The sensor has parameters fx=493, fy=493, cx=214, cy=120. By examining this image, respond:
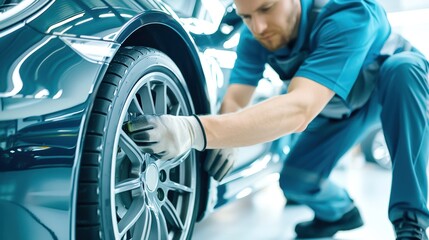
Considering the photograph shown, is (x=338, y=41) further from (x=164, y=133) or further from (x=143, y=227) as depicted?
(x=143, y=227)

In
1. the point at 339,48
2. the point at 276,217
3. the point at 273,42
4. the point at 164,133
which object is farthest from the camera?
the point at 276,217

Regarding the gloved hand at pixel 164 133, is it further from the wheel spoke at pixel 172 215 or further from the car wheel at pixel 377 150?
the car wheel at pixel 377 150

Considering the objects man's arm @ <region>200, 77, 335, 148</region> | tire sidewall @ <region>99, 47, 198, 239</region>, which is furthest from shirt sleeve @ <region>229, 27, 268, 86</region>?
tire sidewall @ <region>99, 47, 198, 239</region>

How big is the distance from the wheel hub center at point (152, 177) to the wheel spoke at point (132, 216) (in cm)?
5

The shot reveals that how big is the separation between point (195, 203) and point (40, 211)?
0.65m

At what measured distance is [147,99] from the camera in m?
1.30

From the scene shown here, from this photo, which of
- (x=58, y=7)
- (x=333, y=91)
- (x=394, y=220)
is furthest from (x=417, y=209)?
(x=58, y=7)

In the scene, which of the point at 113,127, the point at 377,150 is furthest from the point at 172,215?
the point at 377,150

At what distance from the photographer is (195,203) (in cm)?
152

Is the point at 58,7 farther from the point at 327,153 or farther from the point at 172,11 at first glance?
the point at 327,153

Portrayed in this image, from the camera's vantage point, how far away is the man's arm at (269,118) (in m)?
1.25

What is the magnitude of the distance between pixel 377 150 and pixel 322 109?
80.9 inches

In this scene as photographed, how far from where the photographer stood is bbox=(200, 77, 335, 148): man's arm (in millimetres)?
1246

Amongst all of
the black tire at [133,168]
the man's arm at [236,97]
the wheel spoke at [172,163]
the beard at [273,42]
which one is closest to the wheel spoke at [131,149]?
the black tire at [133,168]
